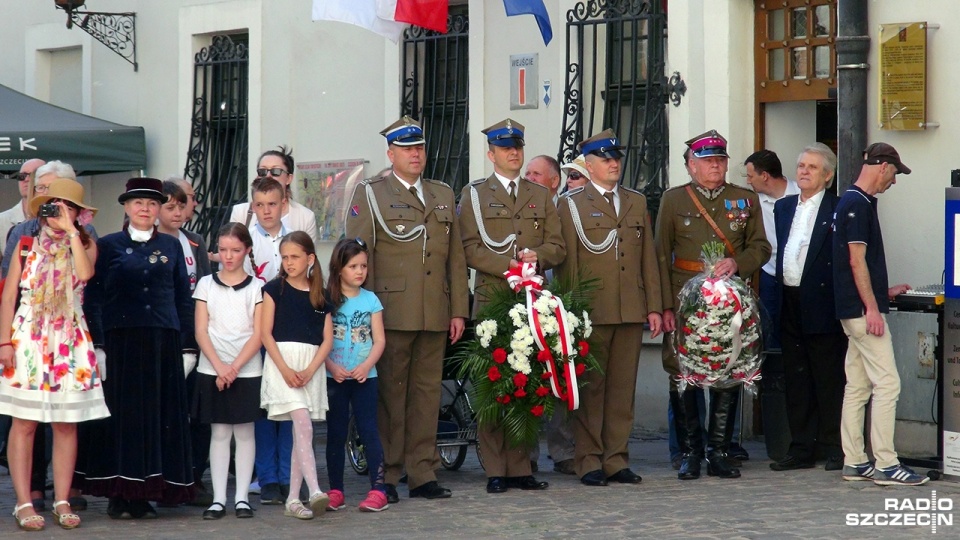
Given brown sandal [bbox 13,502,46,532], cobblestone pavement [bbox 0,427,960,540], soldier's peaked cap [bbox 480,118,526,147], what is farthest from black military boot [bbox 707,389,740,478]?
brown sandal [bbox 13,502,46,532]

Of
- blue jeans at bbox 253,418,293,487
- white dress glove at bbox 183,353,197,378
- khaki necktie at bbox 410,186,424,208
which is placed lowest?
blue jeans at bbox 253,418,293,487

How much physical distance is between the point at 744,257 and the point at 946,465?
1.66m

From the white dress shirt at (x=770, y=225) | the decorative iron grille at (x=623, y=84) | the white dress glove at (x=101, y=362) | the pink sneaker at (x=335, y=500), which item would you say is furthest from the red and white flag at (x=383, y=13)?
the pink sneaker at (x=335, y=500)

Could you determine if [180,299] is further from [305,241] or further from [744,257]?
[744,257]

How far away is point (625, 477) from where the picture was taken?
8945 mm

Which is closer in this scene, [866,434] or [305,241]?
[305,241]

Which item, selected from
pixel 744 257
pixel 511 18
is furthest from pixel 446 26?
pixel 744 257

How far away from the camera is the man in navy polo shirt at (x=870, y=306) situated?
8586mm

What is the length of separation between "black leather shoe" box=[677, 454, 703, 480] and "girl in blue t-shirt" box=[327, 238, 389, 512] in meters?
1.87

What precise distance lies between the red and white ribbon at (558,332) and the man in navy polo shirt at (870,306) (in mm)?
1560

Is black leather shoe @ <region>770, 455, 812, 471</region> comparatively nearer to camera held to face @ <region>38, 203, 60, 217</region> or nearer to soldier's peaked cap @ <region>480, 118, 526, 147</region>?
soldier's peaked cap @ <region>480, 118, 526, 147</region>

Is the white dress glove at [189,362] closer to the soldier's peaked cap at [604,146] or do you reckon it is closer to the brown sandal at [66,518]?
the brown sandal at [66,518]

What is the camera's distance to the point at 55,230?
7.77 meters

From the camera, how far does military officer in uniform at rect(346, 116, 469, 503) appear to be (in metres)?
8.60
